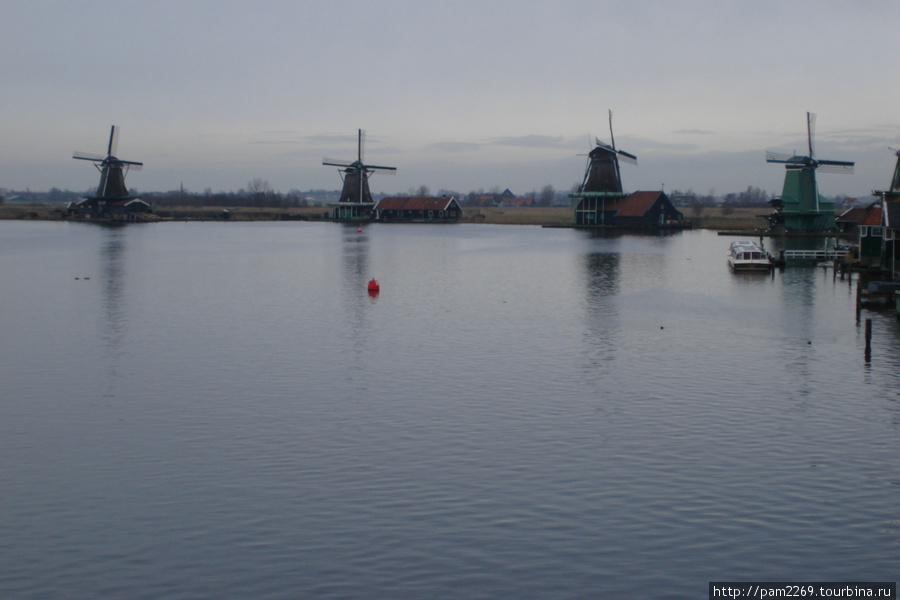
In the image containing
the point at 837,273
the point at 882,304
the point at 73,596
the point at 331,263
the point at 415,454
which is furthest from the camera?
the point at 331,263

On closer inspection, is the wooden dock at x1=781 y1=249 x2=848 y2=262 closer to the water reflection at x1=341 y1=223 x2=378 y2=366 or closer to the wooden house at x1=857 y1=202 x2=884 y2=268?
the wooden house at x1=857 y1=202 x2=884 y2=268

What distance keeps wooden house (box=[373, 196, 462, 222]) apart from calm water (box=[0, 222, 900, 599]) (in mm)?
114448

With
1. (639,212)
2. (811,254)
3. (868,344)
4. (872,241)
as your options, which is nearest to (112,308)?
(868,344)

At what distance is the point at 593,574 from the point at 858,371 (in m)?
16.9

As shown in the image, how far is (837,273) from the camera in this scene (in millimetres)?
55562

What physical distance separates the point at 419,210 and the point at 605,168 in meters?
42.2

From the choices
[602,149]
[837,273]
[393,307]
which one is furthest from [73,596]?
[602,149]

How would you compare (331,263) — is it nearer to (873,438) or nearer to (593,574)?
(873,438)

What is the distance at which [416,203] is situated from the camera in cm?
15362

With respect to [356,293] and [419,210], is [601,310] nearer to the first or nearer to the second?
[356,293]

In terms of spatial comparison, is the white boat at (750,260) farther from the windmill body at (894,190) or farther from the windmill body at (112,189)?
the windmill body at (112,189)

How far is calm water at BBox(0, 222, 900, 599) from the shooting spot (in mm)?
11922

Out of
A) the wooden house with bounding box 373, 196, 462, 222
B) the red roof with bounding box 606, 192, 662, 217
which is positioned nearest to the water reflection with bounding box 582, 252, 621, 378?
the red roof with bounding box 606, 192, 662, 217

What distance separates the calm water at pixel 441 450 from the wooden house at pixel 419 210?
114 metres
